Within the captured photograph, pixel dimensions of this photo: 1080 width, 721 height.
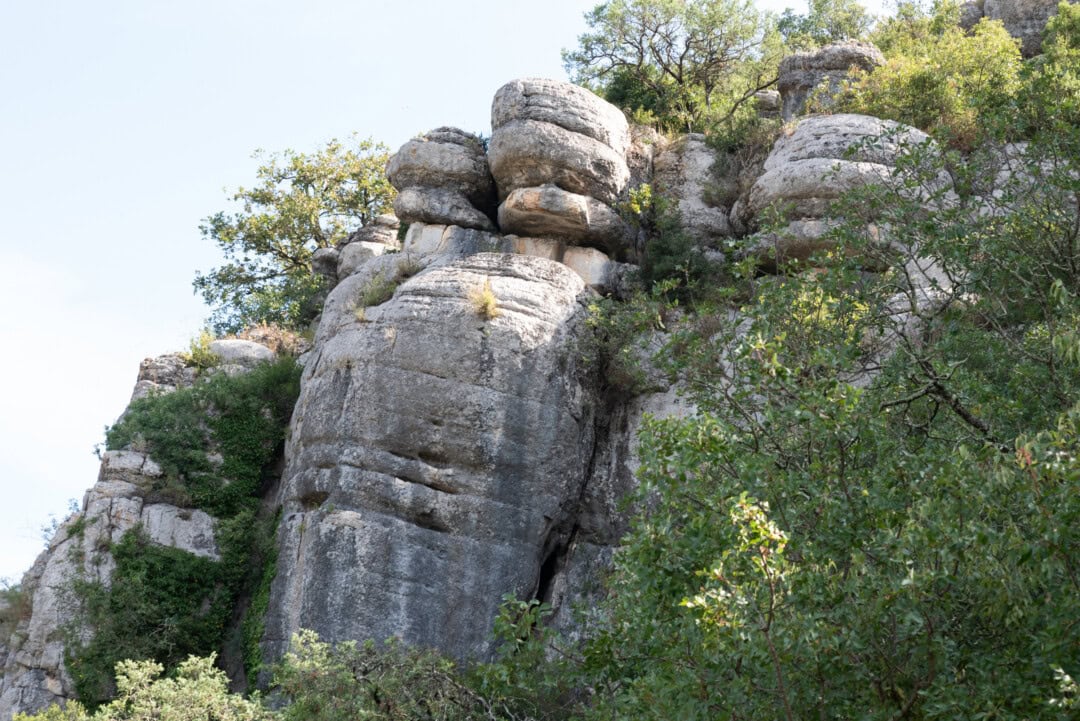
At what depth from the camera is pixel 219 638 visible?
18969 mm

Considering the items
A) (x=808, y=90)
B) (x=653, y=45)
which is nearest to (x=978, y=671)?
(x=808, y=90)

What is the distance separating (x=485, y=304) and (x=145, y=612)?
6.93 m

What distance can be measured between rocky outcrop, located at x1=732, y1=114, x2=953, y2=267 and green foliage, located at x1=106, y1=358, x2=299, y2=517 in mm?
8896

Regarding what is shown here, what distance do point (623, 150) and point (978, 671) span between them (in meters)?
16.9

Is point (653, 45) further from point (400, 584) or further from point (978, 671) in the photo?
point (978, 671)

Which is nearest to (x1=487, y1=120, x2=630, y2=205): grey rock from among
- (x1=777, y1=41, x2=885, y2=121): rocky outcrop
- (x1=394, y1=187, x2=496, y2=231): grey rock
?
(x1=394, y1=187, x2=496, y2=231): grey rock

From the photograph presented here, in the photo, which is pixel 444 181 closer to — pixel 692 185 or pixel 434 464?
pixel 692 185

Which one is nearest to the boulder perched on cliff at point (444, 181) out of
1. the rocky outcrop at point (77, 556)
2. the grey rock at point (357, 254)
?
the grey rock at point (357, 254)

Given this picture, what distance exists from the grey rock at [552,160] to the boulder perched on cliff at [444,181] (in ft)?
2.82

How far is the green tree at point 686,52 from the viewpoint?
28.3 m

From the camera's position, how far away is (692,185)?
24359mm

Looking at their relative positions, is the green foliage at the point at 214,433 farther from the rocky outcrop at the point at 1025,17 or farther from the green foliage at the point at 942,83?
the rocky outcrop at the point at 1025,17

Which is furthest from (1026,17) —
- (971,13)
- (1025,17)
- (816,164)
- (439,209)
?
(439,209)

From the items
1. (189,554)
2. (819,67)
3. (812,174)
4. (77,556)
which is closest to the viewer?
(77,556)
